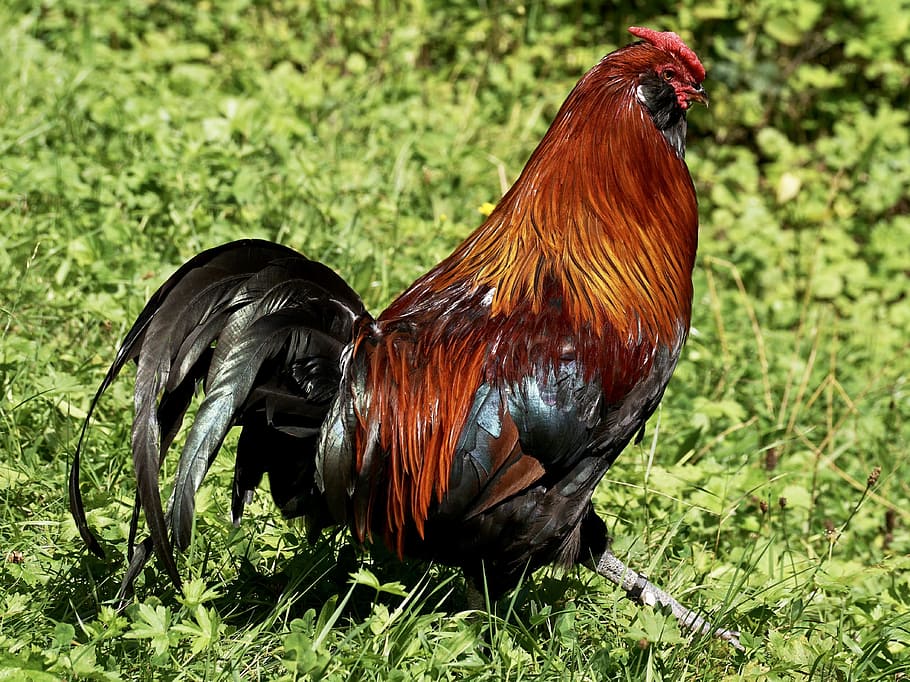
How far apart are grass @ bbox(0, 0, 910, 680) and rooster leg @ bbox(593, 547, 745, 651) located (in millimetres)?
50

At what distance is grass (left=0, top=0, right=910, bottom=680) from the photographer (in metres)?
2.79

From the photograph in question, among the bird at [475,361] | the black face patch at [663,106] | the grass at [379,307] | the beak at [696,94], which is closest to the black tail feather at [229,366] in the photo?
the bird at [475,361]

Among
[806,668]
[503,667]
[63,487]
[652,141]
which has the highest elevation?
[652,141]

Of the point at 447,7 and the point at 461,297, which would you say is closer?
the point at 461,297

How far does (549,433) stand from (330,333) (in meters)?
0.60

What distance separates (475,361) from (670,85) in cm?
104

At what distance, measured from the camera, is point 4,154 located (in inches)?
187

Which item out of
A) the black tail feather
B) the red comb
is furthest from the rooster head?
the black tail feather

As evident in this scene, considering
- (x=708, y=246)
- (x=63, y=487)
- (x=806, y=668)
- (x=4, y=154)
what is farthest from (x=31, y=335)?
(x=708, y=246)

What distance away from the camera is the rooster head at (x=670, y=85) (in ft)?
9.87

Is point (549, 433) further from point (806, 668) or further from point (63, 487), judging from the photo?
point (63, 487)

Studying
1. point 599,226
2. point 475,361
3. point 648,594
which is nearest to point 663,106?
point 599,226

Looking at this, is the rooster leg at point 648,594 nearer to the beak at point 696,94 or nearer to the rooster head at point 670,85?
the rooster head at point 670,85

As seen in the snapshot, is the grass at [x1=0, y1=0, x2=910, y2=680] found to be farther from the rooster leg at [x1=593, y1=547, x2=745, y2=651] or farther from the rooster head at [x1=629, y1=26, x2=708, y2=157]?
the rooster head at [x1=629, y1=26, x2=708, y2=157]
